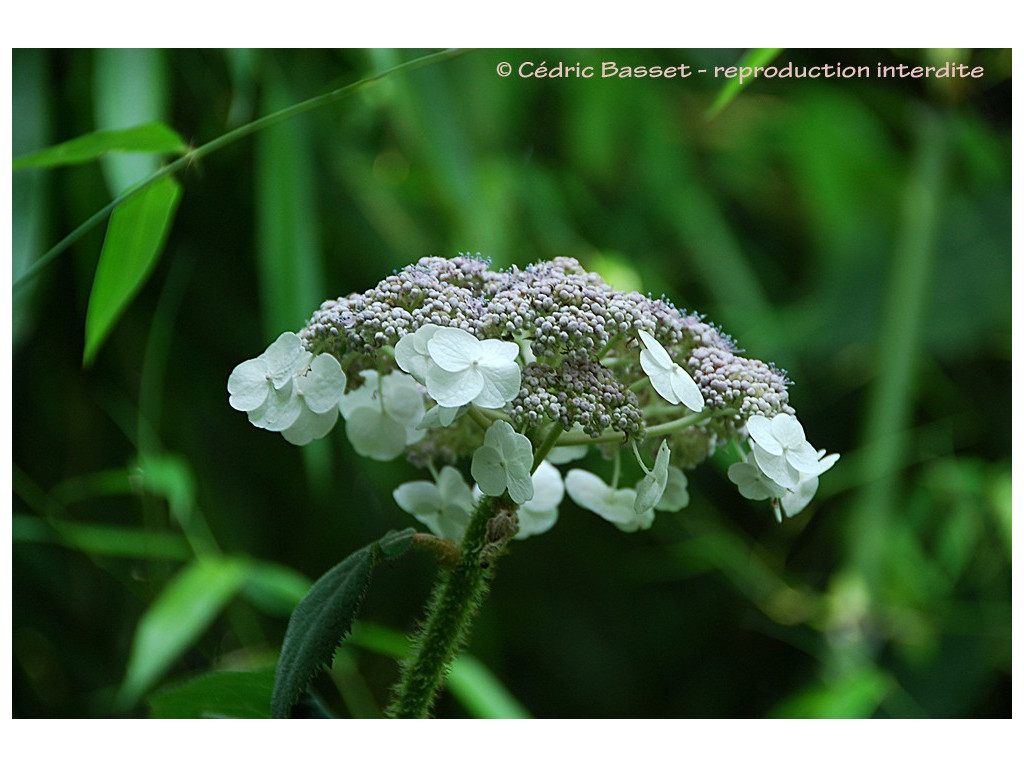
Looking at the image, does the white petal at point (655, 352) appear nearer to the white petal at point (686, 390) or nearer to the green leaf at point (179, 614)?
the white petal at point (686, 390)

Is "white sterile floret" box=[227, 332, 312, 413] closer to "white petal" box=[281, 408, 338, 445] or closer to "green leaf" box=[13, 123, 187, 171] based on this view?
"white petal" box=[281, 408, 338, 445]

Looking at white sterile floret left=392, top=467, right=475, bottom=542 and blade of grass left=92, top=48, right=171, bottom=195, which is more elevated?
blade of grass left=92, top=48, right=171, bottom=195

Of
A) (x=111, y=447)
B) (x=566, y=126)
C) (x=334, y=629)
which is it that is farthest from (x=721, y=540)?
(x=334, y=629)

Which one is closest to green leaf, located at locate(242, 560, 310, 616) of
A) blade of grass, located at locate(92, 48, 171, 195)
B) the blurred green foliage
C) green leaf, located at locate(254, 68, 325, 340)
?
the blurred green foliage

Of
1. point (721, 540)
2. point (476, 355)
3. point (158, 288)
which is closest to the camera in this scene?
point (476, 355)

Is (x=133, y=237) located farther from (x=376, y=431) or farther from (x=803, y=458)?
(x=803, y=458)

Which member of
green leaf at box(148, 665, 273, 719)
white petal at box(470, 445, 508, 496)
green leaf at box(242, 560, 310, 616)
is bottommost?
green leaf at box(242, 560, 310, 616)
